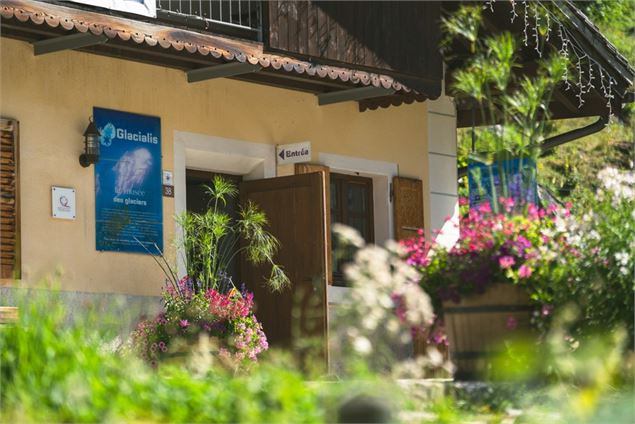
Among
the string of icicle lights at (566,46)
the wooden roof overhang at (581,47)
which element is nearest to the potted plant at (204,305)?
the string of icicle lights at (566,46)

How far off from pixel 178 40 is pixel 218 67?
115 cm

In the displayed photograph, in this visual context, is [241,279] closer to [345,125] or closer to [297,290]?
[297,290]

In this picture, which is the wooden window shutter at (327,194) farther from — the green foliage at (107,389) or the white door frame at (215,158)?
the green foliage at (107,389)

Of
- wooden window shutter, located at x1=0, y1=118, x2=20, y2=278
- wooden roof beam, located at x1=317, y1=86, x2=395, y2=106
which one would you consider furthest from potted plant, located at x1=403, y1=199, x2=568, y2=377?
wooden roof beam, located at x1=317, y1=86, x2=395, y2=106

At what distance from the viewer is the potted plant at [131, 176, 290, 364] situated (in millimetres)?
11117

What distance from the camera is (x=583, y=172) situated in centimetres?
2123

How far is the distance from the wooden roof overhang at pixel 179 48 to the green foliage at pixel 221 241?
1047mm

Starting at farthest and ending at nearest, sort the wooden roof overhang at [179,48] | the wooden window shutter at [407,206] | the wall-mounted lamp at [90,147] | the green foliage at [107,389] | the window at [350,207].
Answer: the wooden window shutter at [407,206], the window at [350,207], the wall-mounted lamp at [90,147], the wooden roof overhang at [179,48], the green foliage at [107,389]

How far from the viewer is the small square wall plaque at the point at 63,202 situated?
1131 cm

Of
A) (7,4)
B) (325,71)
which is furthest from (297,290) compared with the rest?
(7,4)

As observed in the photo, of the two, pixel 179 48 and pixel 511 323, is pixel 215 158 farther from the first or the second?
pixel 511 323

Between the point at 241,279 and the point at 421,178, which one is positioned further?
the point at 421,178

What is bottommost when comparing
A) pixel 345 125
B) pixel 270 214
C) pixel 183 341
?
pixel 183 341

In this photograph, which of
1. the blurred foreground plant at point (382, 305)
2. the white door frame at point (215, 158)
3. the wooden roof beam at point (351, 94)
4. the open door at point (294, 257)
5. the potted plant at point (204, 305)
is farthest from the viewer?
the wooden roof beam at point (351, 94)
